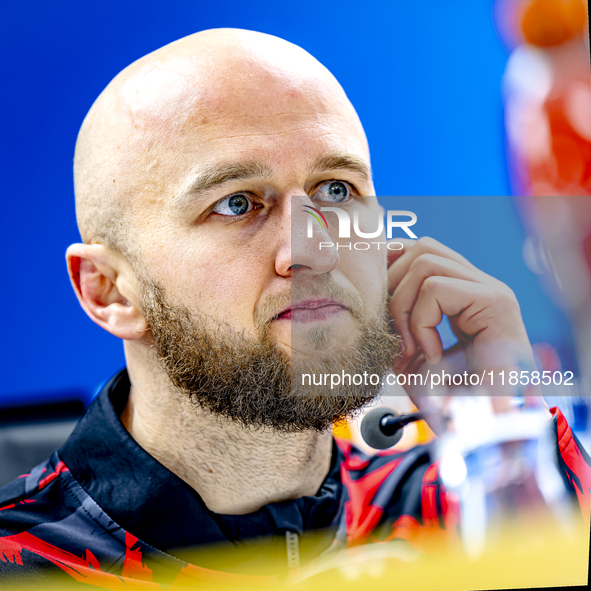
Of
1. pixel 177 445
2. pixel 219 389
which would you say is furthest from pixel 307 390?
pixel 177 445

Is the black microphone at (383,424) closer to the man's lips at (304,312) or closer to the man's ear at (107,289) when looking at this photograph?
the man's lips at (304,312)

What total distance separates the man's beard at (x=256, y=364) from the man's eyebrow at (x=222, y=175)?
197 millimetres

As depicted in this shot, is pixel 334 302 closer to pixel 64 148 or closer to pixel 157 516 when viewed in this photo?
pixel 157 516

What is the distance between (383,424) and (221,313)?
440mm

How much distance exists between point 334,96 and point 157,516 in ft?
2.89

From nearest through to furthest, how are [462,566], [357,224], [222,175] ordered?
[222,175], [357,224], [462,566]

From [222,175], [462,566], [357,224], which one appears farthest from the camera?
[462,566]

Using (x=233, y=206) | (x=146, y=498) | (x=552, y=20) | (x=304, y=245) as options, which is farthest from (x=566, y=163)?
(x=146, y=498)

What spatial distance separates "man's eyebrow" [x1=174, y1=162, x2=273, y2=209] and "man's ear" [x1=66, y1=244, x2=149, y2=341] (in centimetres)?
22

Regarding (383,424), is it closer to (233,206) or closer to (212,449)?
(212,449)

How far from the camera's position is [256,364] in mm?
1105

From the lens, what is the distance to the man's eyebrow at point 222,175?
1.04 m

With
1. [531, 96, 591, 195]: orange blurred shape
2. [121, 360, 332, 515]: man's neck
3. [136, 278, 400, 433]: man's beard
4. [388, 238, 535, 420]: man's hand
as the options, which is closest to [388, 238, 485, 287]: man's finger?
[388, 238, 535, 420]: man's hand

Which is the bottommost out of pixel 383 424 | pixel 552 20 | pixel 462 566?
pixel 462 566
